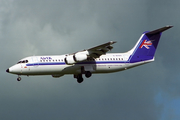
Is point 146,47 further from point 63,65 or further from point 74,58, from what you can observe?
point 63,65

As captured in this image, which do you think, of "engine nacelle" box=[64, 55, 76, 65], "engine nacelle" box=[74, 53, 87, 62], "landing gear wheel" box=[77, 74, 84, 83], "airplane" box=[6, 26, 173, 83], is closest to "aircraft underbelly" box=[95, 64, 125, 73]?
"airplane" box=[6, 26, 173, 83]

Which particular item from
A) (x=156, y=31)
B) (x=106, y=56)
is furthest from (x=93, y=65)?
(x=156, y=31)

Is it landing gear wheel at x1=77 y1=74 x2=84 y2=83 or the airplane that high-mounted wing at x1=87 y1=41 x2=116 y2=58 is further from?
landing gear wheel at x1=77 y1=74 x2=84 y2=83

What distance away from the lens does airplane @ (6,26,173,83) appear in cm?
3622

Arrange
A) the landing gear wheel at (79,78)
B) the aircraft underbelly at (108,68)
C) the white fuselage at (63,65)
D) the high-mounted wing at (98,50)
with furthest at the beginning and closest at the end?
the landing gear wheel at (79,78)
the aircraft underbelly at (108,68)
the high-mounted wing at (98,50)
the white fuselage at (63,65)

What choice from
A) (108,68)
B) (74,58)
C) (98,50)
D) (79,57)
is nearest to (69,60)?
(74,58)

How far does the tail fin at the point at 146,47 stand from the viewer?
132ft

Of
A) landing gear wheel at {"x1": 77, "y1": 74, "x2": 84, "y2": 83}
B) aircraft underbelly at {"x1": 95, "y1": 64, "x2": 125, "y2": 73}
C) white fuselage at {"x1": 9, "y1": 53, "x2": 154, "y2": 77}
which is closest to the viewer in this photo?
white fuselage at {"x1": 9, "y1": 53, "x2": 154, "y2": 77}

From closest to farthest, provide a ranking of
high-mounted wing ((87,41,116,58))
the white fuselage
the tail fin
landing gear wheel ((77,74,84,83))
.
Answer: the white fuselage, high-mounted wing ((87,41,116,58)), landing gear wheel ((77,74,84,83)), the tail fin

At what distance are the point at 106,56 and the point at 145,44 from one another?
5152mm

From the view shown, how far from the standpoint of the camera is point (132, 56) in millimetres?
39875

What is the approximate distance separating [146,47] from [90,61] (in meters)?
7.03

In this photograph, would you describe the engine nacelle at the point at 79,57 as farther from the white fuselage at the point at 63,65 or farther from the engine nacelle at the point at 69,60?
the white fuselage at the point at 63,65

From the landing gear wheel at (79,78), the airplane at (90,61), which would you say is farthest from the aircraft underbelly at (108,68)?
the landing gear wheel at (79,78)
